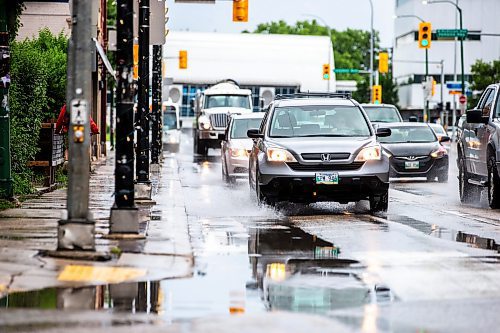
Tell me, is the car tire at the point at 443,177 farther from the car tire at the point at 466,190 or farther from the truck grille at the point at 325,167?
the truck grille at the point at 325,167

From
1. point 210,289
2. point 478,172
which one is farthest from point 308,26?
point 210,289

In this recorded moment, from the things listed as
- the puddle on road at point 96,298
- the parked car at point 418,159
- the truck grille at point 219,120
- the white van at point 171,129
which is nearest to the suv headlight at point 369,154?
the puddle on road at point 96,298

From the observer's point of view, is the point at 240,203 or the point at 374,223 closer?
the point at 374,223

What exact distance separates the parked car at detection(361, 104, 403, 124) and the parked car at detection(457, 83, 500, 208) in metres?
13.7

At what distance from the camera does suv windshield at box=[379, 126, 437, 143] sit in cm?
3145

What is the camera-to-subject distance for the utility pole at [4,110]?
18.5m

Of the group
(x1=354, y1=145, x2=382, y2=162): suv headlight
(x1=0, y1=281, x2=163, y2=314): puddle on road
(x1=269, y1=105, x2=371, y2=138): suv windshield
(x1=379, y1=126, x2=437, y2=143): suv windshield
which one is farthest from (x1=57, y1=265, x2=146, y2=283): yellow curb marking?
(x1=379, y1=126, x2=437, y2=143): suv windshield

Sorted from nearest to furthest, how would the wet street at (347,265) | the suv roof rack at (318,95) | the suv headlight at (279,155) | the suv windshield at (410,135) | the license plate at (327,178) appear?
the wet street at (347,265) < the license plate at (327,178) < the suv headlight at (279,155) < the suv roof rack at (318,95) < the suv windshield at (410,135)

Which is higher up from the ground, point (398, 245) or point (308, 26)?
point (308, 26)

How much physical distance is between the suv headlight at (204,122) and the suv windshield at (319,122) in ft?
109

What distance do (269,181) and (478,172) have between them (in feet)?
15.0

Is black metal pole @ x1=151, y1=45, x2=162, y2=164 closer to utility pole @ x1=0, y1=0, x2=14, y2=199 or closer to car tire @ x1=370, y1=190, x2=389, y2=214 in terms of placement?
utility pole @ x1=0, y1=0, x2=14, y2=199

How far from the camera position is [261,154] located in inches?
784

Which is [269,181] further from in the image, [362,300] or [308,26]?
[308,26]
